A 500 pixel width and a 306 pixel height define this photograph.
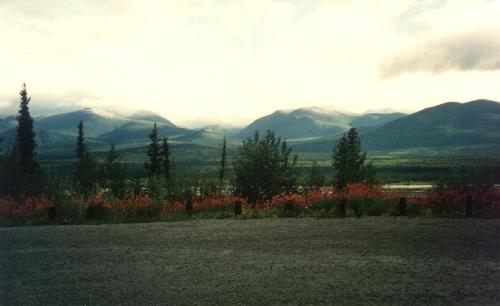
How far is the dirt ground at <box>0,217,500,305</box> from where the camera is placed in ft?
26.6

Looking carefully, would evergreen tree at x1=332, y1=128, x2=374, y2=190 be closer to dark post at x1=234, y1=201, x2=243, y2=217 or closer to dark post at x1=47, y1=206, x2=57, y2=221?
dark post at x1=234, y1=201, x2=243, y2=217

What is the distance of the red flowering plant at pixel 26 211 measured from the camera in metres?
17.5

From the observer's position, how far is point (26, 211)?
18000mm

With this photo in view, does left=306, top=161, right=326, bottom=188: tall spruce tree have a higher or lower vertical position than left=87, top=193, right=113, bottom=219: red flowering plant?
higher

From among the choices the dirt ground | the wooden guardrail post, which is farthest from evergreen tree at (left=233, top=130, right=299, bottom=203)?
the dirt ground

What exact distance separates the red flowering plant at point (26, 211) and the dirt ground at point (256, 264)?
7.21ft

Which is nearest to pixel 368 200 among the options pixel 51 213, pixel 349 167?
pixel 349 167

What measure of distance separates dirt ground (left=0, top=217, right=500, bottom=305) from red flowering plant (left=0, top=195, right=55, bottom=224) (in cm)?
220

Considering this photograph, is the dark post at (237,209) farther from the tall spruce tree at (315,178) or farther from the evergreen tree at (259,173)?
the tall spruce tree at (315,178)

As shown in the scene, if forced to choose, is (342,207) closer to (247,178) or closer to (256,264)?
(247,178)

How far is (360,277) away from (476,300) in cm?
213

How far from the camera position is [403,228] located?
14.7 meters

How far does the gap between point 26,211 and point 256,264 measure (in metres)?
11.5

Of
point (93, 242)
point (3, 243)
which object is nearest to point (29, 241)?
point (3, 243)
